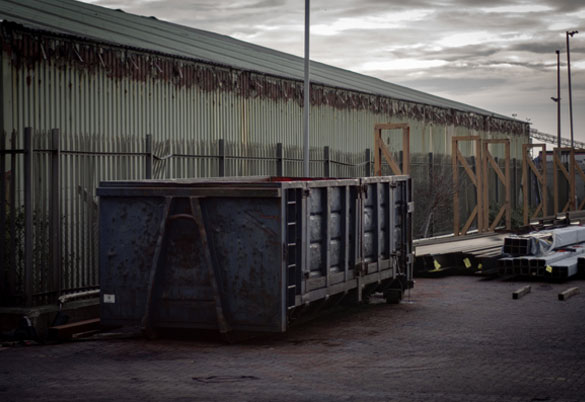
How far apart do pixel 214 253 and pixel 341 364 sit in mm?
2089

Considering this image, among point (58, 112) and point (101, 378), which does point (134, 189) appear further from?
point (58, 112)

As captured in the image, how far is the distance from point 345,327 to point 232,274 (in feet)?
7.57

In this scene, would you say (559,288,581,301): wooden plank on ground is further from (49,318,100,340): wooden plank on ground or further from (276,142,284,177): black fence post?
(49,318,100,340): wooden plank on ground

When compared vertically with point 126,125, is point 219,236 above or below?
below

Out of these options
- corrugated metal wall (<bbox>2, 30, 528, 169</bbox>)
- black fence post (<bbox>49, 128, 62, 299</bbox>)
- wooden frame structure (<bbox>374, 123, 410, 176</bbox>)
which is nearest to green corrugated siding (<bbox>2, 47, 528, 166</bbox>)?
corrugated metal wall (<bbox>2, 30, 528, 169</bbox>)

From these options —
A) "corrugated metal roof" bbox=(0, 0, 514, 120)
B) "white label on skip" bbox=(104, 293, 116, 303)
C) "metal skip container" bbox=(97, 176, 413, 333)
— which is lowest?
"white label on skip" bbox=(104, 293, 116, 303)

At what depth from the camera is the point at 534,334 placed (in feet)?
36.0

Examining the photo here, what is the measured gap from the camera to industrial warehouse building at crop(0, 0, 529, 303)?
12.5 metres

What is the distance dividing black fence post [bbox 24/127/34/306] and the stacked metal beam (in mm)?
10040

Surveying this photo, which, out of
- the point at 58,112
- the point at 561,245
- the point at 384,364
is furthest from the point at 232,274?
the point at 561,245

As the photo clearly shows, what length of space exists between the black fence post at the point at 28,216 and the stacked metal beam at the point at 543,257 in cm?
1004

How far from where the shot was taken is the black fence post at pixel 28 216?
1146 cm

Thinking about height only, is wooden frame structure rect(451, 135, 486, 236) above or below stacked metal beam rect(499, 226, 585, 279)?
above

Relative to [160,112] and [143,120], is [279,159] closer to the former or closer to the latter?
[160,112]
